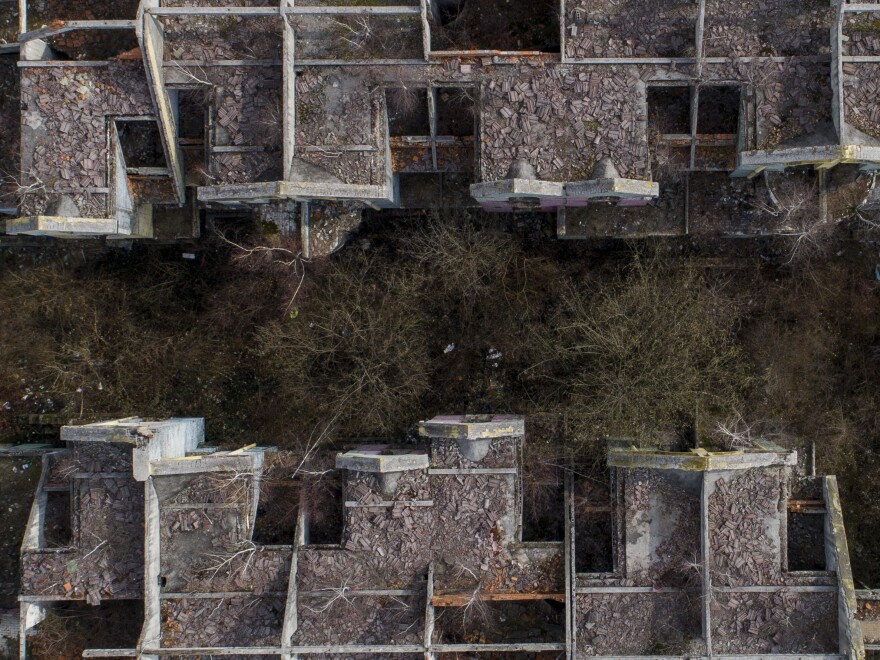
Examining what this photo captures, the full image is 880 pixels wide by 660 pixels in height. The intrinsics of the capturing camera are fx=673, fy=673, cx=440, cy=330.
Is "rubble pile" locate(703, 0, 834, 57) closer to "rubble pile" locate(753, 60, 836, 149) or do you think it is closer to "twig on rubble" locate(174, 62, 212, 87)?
"rubble pile" locate(753, 60, 836, 149)

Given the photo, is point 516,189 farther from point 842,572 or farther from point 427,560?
point 842,572

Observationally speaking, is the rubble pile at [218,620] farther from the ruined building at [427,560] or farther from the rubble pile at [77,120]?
the rubble pile at [77,120]

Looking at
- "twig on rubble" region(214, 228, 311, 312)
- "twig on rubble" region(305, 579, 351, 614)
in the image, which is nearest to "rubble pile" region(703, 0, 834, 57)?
"twig on rubble" region(214, 228, 311, 312)

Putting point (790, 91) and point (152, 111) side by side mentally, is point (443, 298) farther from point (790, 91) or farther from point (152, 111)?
point (790, 91)

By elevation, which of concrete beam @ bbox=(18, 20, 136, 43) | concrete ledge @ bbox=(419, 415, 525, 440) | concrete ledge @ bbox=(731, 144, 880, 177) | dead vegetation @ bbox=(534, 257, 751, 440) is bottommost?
concrete ledge @ bbox=(419, 415, 525, 440)

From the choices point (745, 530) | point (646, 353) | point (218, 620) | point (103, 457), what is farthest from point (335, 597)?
point (745, 530)

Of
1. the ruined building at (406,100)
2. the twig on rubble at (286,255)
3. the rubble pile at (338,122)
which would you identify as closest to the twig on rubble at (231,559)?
the twig on rubble at (286,255)
